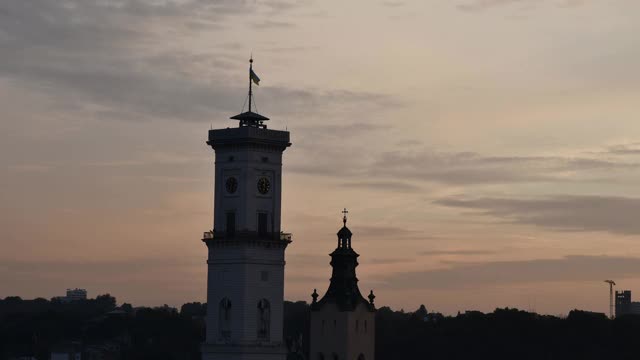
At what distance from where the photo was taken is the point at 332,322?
598 ft

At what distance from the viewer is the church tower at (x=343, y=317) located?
181125 millimetres

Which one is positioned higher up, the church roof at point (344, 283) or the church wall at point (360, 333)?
the church roof at point (344, 283)

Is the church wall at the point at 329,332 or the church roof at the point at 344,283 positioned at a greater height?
the church roof at the point at 344,283

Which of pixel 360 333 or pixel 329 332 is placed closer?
pixel 329 332

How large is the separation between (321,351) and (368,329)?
5533mm

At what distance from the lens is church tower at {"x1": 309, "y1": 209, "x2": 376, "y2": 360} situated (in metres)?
181

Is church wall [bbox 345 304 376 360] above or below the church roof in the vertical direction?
below

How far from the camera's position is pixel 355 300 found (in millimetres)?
183125

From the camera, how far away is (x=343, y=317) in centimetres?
18212

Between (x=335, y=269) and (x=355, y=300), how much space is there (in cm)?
351

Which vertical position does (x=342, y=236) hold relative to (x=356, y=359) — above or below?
above

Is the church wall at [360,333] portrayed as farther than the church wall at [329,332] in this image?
Yes

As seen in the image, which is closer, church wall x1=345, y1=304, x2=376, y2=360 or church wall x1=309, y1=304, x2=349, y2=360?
church wall x1=309, y1=304, x2=349, y2=360

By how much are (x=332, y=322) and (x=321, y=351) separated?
10.2ft
